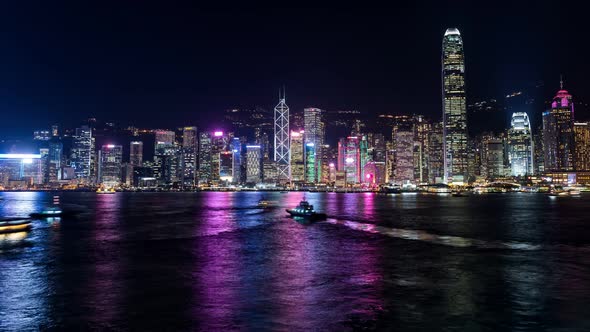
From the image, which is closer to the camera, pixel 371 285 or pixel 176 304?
pixel 176 304

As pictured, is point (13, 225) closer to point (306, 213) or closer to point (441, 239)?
point (306, 213)

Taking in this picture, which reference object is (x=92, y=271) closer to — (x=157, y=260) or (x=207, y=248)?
(x=157, y=260)

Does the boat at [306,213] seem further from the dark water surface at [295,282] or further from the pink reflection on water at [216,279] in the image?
the pink reflection on water at [216,279]

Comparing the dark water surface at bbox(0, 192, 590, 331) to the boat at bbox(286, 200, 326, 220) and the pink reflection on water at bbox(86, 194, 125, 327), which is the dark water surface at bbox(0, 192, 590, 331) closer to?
the pink reflection on water at bbox(86, 194, 125, 327)

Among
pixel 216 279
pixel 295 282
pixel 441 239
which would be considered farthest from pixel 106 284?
pixel 441 239

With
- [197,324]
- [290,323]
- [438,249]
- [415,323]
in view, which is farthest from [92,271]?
[438,249]

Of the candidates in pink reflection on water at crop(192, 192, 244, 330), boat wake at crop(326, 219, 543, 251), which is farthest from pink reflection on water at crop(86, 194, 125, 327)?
boat wake at crop(326, 219, 543, 251)
